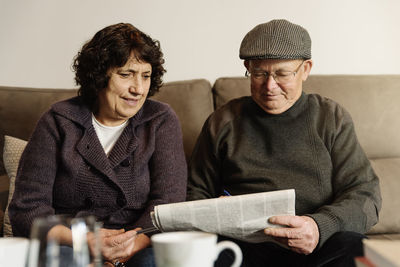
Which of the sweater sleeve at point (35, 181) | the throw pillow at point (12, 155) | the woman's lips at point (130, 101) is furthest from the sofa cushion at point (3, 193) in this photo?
the woman's lips at point (130, 101)

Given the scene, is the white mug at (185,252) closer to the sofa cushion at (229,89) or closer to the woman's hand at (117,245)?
the woman's hand at (117,245)

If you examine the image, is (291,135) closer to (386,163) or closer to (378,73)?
(386,163)

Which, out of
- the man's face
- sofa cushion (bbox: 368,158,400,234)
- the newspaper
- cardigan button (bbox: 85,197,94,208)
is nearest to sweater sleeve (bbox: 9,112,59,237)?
cardigan button (bbox: 85,197,94,208)

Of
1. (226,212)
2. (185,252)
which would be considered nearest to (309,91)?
(226,212)

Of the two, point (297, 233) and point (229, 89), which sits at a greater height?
point (229, 89)

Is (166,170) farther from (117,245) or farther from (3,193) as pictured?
(3,193)

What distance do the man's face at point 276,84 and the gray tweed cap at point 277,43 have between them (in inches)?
1.2

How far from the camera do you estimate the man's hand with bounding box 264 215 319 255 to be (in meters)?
1.16

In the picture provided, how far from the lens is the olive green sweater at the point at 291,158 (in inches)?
58.1

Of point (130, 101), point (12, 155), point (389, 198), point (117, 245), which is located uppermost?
point (130, 101)

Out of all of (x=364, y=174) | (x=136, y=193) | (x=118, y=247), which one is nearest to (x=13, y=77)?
(x=136, y=193)

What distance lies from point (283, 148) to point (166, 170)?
0.37m

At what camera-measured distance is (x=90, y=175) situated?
1528 mm

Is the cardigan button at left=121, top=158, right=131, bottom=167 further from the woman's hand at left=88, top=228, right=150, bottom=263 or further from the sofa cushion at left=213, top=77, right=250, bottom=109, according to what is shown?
the sofa cushion at left=213, top=77, right=250, bottom=109
